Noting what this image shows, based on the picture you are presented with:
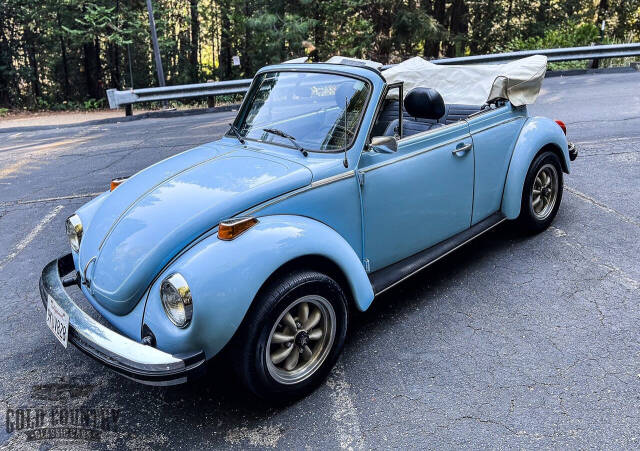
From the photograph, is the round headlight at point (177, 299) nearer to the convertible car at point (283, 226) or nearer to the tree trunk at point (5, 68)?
the convertible car at point (283, 226)

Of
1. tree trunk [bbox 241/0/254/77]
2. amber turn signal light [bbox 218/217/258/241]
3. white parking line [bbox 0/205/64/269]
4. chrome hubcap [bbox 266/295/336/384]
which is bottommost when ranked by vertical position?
white parking line [bbox 0/205/64/269]

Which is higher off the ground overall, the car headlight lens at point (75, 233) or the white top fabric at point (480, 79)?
the white top fabric at point (480, 79)

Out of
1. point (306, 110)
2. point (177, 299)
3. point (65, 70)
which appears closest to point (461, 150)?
point (306, 110)

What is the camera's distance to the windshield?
339 centimetres

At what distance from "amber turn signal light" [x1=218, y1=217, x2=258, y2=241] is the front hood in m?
0.12

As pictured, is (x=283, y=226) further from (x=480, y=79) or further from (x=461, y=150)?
(x=480, y=79)

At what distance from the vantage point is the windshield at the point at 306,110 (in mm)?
3389

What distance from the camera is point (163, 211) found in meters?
2.93

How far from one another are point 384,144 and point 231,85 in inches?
407

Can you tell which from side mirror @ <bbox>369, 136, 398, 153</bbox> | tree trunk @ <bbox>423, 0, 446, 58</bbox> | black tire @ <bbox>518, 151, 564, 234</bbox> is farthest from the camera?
tree trunk @ <bbox>423, 0, 446, 58</bbox>

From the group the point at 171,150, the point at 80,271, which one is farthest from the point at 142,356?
the point at 171,150

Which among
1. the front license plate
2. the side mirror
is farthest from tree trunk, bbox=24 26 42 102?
the side mirror

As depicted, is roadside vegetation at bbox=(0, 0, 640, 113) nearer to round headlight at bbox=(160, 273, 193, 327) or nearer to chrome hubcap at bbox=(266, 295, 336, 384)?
chrome hubcap at bbox=(266, 295, 336, 384)

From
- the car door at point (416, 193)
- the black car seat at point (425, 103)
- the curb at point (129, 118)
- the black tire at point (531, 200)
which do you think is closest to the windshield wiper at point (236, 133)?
the car door at point (416, 193)
